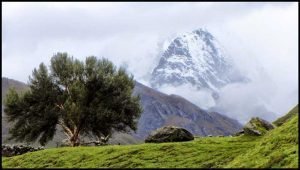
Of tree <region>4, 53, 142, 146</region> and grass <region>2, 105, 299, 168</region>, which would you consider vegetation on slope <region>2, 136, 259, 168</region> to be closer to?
grass <region>2, 105, 299, 168</region>

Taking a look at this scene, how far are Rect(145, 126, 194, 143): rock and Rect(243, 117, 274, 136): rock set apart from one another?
5.66m

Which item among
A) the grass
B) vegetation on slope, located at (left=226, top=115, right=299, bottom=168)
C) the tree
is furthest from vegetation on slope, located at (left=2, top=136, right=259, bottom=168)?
the tree

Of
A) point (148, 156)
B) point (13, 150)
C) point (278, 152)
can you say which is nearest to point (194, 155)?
point (148, 156)

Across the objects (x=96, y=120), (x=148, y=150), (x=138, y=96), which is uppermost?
(x=138, y=96)

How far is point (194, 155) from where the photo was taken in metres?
34.2

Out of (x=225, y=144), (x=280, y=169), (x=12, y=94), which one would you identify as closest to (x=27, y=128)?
(x=12, y=94)

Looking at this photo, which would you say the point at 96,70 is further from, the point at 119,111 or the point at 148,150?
the point at 148,150

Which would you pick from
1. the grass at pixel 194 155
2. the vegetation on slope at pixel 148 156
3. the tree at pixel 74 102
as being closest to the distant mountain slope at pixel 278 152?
the grass at pixel 194 155

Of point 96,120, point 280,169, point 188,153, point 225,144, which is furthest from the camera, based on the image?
point 96,120

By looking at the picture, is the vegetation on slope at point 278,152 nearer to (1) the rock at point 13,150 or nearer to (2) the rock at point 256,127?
(2) the rock at point 256,127

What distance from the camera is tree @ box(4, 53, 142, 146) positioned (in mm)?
72188

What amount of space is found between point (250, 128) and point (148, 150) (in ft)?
32.6

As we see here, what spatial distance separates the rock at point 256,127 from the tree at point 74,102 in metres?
30.6

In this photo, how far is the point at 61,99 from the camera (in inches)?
2916
